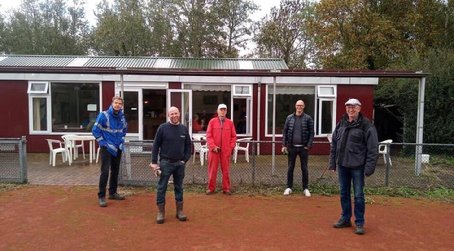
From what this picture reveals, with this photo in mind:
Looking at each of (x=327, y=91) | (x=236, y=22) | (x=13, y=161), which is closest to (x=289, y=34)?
(x=236, y=22)

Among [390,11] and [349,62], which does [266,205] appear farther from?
[390,11]

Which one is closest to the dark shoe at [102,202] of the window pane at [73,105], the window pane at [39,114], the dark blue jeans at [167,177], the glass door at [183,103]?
the dark blue jeans at [167,177]

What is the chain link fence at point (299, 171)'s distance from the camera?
702cm

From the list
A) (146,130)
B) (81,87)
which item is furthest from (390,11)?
(81,87)

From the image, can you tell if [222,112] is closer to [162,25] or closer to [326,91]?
[326,91]

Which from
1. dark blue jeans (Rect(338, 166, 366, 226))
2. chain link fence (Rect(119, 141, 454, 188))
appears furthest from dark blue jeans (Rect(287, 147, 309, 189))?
dark blue jeans (Rect(338, 166, 366, 226))

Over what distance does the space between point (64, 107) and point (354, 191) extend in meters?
10.1

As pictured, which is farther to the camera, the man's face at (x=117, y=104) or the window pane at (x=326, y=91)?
the window pane at (x=326, y=91)

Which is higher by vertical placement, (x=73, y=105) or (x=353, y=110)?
(x=73, y=105)

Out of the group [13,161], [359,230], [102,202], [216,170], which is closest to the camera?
[359,230]

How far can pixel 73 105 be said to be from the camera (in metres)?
11.8

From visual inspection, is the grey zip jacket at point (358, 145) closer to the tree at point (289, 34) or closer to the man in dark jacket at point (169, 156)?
the man in dark jacket at point (169, 156)

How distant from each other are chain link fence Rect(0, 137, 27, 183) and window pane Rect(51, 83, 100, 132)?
163 centimetres

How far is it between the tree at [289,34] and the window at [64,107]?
1548 cm
